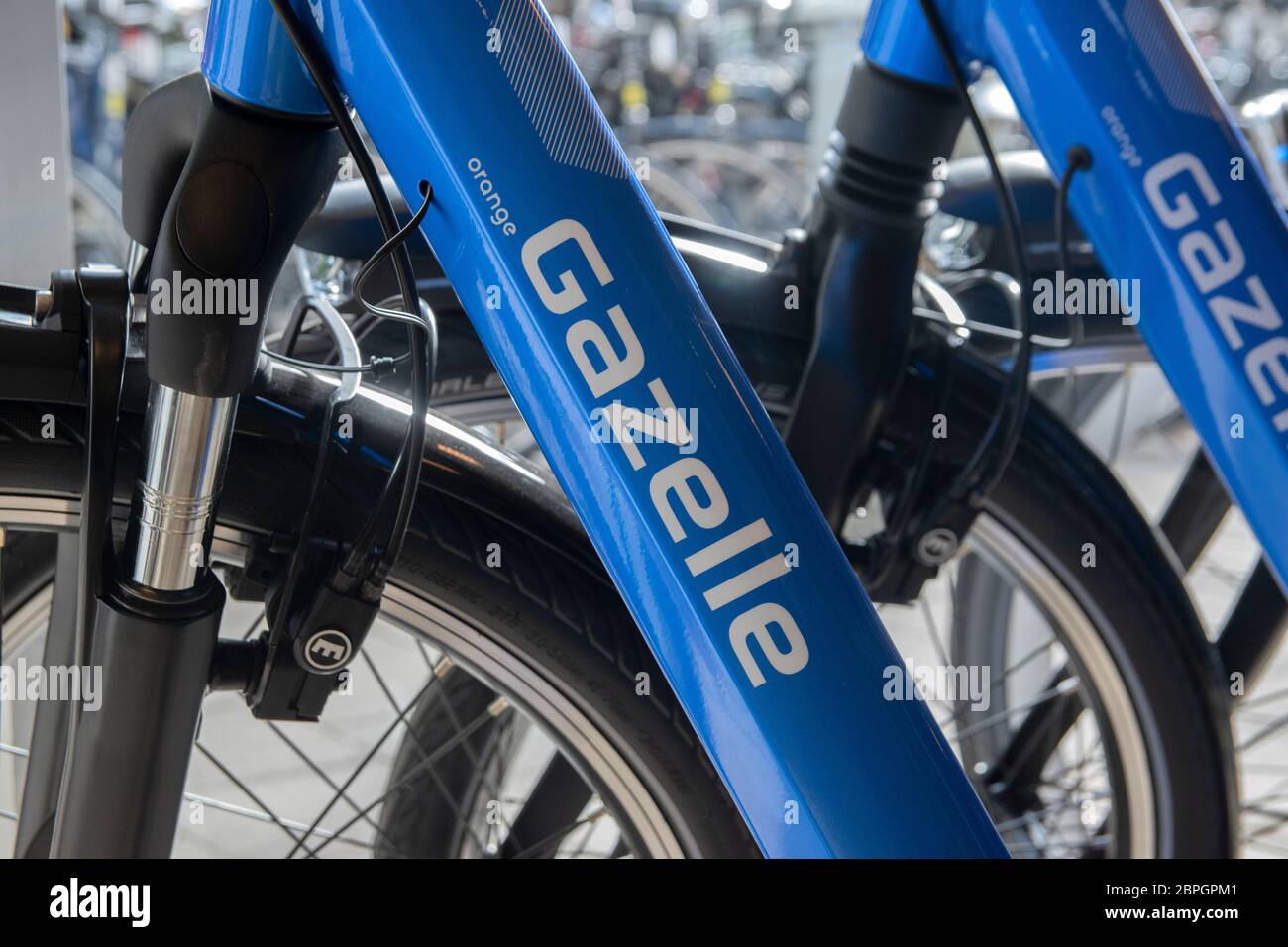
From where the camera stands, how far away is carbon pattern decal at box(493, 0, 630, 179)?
19.6 inches

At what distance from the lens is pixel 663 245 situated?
0.53m

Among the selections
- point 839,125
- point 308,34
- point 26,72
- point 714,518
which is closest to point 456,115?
point 308,34

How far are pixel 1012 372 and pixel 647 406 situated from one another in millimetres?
394

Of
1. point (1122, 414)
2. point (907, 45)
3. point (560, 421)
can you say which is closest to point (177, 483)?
point (560, 421)

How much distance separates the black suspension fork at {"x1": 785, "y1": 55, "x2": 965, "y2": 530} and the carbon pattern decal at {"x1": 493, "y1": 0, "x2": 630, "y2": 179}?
13.8 inches

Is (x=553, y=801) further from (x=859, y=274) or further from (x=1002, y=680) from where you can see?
(x=1002, y=680)

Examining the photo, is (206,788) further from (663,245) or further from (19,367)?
(663,245)

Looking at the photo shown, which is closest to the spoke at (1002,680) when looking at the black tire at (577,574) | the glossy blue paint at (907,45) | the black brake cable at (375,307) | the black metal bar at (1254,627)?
the black metal bar at (1254,627)

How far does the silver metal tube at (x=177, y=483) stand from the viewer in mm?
523

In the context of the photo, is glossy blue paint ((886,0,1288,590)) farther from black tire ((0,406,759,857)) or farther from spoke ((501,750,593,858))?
spoke ((501,750,593,858))

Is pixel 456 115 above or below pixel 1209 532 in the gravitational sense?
below

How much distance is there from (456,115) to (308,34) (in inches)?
2.5

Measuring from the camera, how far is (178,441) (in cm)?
53

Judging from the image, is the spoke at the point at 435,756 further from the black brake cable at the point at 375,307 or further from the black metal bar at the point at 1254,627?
the black metal bar at the point at 1254,627
